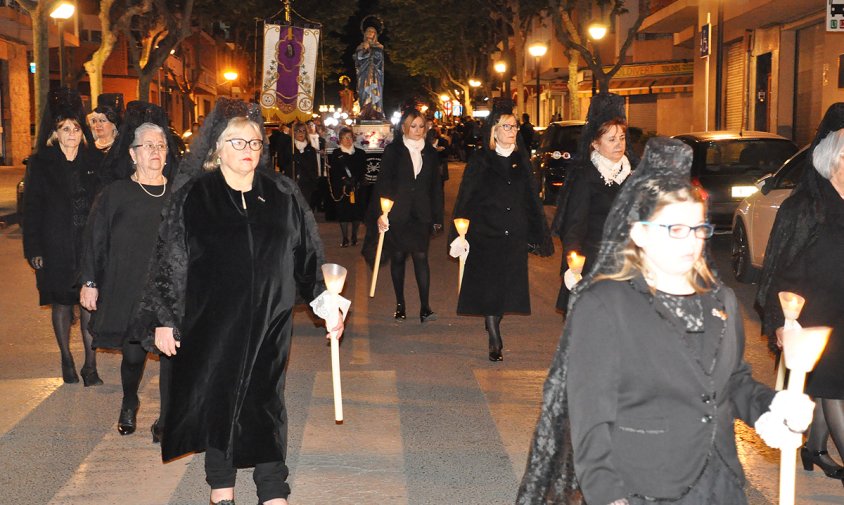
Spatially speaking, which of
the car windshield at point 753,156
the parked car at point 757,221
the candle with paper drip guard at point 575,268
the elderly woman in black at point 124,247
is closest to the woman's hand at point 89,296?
the elderly woman in black at point 124,247

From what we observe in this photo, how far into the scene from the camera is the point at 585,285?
3264 mm

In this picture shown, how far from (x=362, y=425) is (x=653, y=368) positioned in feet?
13.4

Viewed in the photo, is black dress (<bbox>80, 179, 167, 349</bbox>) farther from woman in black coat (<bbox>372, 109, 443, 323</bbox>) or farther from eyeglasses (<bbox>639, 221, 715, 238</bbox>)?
woman in black coat (<bbox>372, 109, 443, 323</bbox>)

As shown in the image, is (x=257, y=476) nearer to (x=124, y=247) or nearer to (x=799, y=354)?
(x=124, y=247)

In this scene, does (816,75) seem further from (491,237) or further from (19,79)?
(19,79)

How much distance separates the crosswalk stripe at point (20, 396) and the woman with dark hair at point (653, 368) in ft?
15.9

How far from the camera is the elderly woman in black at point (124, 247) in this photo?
21.7 ft

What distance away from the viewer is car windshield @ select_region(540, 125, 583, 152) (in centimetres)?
2412

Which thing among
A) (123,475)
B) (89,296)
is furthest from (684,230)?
(89,296)

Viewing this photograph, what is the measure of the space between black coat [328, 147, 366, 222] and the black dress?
33.5 feet

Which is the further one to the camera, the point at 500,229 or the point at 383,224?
the point at 383,224

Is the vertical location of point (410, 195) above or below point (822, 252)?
above

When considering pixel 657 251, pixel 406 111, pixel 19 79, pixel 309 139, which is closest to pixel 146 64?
pixel 19 79

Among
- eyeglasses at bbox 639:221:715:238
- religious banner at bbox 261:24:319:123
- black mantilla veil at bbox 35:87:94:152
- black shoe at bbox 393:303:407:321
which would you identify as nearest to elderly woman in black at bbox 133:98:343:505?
eyeglasses at bbox 639:221:715:238
